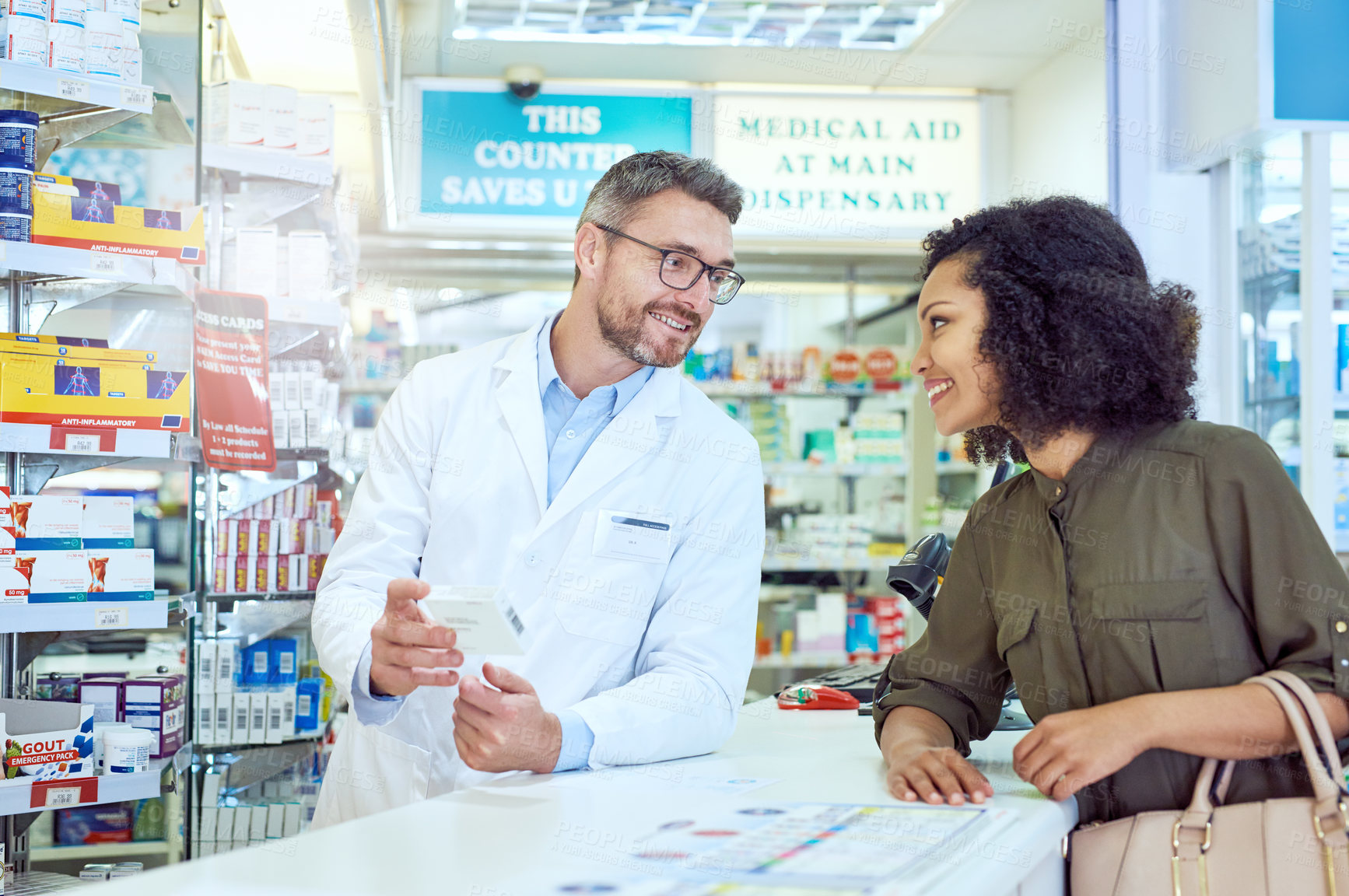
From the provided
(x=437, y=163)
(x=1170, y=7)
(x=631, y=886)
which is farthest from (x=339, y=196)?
(x=631, y=886)

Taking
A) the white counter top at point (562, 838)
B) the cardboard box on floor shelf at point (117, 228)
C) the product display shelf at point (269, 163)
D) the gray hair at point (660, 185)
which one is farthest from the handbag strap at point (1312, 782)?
the product display shelf at point (269, 163)

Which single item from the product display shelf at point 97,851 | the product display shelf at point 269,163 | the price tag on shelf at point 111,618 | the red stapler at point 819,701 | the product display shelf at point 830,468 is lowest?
the product display shelf at point 97,851

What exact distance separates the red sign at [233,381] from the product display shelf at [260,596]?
0.45 meters

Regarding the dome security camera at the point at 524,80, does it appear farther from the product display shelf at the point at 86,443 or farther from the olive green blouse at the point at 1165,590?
the olive green blouse at the point at 1165,590

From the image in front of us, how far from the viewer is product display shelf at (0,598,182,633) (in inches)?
98.3

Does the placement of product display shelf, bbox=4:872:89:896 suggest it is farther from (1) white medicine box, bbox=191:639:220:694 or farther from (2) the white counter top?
(2) the white counter top

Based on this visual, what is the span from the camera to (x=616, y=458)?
77.6 inches

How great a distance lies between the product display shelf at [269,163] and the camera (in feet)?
10.8

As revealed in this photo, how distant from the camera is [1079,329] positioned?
154 cm

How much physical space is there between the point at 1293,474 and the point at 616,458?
284cm

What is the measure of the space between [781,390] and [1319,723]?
14.6 feet

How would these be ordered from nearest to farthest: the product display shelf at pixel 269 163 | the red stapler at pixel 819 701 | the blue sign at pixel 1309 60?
the red stapler at pixel 819 701 → the product display shelf at pixel 269 163 → the blue sign at pixel 1309 60

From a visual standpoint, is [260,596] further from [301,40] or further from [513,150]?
[513,150]

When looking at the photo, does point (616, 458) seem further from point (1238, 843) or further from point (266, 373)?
point (266, 373)
